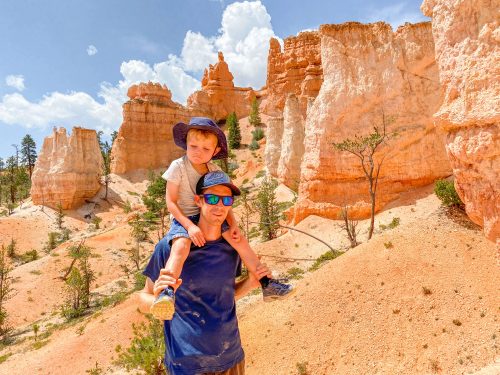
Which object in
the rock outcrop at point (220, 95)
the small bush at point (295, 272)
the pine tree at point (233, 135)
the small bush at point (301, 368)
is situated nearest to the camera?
the small bush at point (301, 368)

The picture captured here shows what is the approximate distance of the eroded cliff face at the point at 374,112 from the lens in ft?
52.9

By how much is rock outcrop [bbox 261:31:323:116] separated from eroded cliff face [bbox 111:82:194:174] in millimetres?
14615

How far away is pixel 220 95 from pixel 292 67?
1919 cm

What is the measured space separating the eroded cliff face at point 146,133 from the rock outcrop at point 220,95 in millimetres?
9131

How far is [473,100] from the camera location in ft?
20.9

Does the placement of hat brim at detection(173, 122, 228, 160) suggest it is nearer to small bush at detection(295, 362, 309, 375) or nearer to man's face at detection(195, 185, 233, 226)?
man's face at detection(195, 185, 233, 226)

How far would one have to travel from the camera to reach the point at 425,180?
631 inches

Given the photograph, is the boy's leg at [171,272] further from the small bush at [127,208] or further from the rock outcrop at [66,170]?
→ the rock outcrop at [66,170]

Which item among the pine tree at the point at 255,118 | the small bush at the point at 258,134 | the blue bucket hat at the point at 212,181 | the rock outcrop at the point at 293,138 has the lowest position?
the blue bucket hat at the point at 212,181

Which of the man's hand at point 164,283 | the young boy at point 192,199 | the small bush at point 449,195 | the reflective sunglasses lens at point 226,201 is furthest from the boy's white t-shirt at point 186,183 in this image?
the small bush at point 449,195

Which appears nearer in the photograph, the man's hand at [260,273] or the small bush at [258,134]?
the man's hand at [260,273]

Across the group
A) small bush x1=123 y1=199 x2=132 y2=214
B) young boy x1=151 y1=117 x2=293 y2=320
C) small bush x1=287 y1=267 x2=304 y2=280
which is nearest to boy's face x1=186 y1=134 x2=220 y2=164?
young boy x1=151 y1=117 x2=293 y2=320

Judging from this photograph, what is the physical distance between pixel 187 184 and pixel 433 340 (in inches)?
296

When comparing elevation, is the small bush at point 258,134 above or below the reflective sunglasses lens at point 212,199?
above
